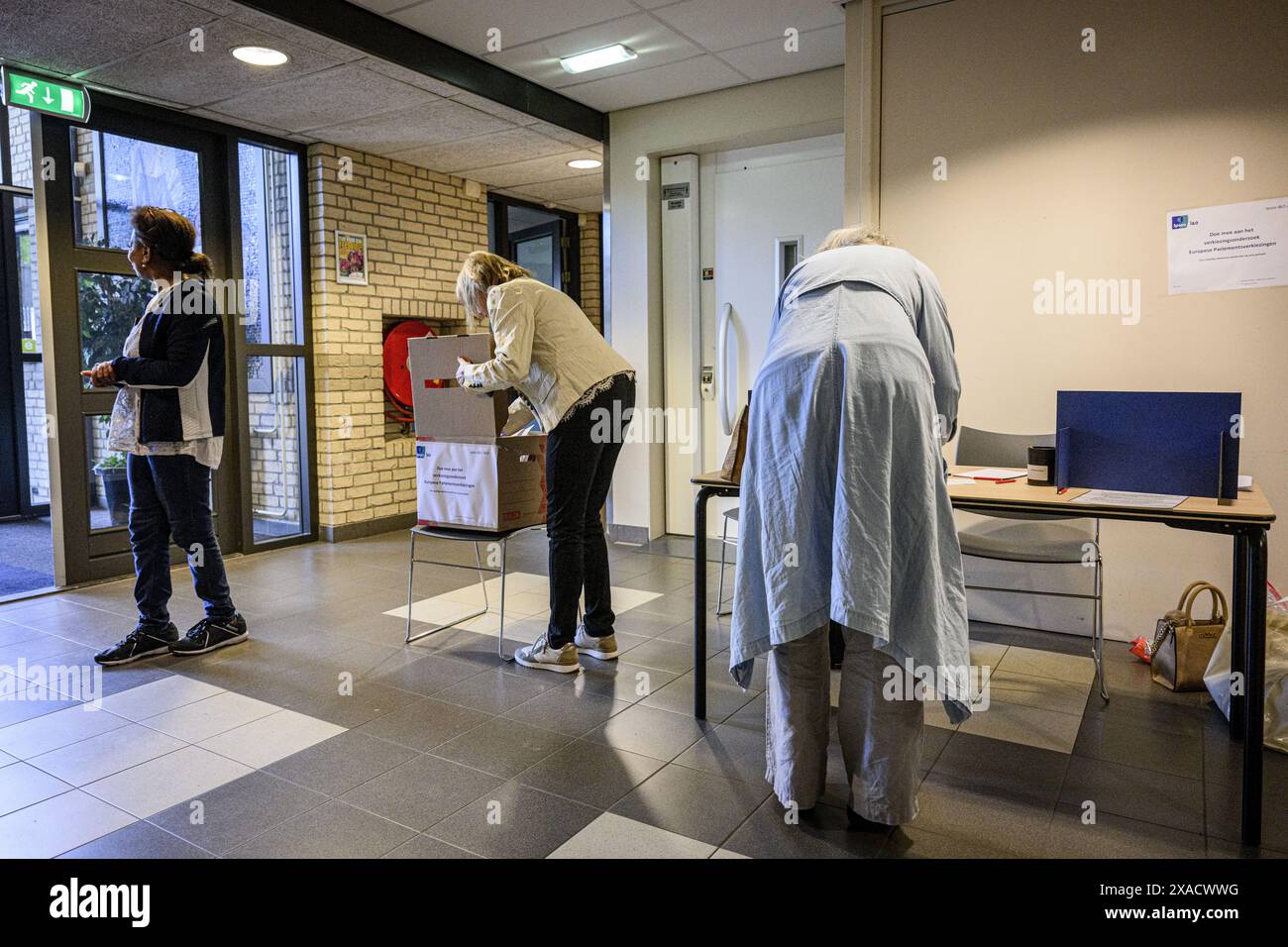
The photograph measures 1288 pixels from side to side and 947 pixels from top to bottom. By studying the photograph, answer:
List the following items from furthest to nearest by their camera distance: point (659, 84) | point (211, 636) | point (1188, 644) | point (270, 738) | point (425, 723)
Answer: point (659, 84) < point (211, 636) < point (1188, 644) < point (425, 723) < point (270, 738)

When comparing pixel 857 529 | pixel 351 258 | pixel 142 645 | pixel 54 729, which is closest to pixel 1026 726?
pixel 857 529

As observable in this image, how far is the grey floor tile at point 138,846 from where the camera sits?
194cm

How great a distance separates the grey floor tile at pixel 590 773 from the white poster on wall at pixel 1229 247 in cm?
266

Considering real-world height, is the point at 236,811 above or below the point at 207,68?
below

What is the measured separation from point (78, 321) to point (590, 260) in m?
4.33

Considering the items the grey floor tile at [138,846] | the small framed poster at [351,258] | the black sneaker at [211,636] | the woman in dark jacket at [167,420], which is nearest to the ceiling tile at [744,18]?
the woman in dark jacket at [167,420]

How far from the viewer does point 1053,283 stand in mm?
3537

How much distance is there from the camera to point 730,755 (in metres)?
2.45

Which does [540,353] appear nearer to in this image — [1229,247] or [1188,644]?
[1188,644]

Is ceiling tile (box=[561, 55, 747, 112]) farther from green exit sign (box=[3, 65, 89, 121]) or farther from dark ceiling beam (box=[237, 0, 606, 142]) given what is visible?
green exit sign (box=[3, 65, 89, 121])

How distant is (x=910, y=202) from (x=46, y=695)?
3780mm

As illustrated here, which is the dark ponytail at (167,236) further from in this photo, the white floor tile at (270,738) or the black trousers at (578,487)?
the white floor tile at (270,738)

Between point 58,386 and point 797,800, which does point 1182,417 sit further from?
point 58,386
